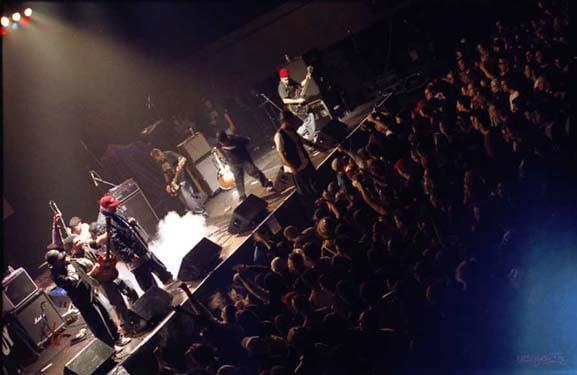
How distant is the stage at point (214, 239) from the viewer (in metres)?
6.77

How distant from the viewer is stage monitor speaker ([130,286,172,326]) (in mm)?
6684

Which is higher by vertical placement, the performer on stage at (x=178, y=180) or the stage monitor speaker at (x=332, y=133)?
the performer on stage at (x=178, y=180)

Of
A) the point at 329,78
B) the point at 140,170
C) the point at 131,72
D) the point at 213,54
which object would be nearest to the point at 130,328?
the point at 140,170

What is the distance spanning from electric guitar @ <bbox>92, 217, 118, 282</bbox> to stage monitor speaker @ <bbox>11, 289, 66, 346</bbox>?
274cm

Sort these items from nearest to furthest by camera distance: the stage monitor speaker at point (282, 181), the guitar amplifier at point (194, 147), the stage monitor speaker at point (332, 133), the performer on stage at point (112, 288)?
the performer on stage at point (112, 288)
the stage monitor speaker at point (282, 181)
the stage monitor speaker at point (332, 133)
the guitar amplifier at point (194, 147)

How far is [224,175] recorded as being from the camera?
11352 millimetres

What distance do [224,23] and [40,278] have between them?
36.0 ft

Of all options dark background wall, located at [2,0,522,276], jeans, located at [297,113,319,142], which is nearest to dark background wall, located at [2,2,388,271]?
dark background wall, located at [2,0,522,276]

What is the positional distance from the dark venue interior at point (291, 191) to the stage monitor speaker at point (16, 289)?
42 mm

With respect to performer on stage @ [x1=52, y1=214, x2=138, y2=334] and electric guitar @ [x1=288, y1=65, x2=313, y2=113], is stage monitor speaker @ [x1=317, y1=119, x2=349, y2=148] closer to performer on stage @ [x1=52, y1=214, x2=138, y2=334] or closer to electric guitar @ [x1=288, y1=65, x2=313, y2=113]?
electric guitar @ [x1=288, y1=65, x2=313, y2=113]

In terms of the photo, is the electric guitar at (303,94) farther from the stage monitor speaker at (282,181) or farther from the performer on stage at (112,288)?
the performer on stage at (112,288)

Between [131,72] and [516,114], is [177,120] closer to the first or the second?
[131,72]

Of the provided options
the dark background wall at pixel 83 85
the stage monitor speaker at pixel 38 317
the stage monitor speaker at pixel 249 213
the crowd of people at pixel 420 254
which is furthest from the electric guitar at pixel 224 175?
the crowd of people at pixel 420 254

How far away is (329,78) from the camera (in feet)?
39.8
